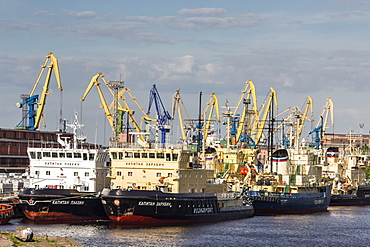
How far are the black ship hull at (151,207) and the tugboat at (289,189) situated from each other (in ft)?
54.5

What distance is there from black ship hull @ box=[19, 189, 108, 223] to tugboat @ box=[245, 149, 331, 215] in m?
24.6

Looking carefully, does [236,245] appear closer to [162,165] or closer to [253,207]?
[162,165]

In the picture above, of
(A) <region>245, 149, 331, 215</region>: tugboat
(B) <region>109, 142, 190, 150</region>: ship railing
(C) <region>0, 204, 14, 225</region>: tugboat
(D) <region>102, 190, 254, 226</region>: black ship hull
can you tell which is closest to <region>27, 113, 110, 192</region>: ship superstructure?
(B) <region>109, 142, 190, 150</region>: ship railing

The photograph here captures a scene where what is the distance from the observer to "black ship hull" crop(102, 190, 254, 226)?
2822 inches

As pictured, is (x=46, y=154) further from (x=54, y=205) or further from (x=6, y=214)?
(x=6, y=214)

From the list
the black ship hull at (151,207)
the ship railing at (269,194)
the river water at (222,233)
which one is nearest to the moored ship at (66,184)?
the river water at (222,233)

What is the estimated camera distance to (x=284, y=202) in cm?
9681

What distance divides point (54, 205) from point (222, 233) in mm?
17279

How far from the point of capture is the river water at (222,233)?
→ 2520 inches

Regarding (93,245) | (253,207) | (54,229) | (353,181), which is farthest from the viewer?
(353,181)

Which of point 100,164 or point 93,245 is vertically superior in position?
point 100,164

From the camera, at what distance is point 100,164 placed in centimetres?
8038

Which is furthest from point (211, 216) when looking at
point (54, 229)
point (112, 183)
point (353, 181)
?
point (353, 181)

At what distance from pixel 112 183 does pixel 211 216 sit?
38.1ft
